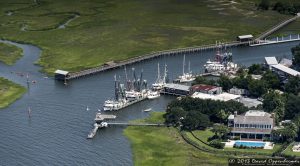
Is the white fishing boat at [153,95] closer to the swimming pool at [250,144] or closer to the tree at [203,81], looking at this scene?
the tree at [203,81]

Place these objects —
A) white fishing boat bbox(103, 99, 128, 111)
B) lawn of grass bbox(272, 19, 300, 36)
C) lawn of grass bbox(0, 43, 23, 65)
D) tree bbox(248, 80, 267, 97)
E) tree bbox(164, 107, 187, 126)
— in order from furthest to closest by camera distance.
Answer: lawn of grass bbox(272, 19, 300, 36), lawn of grass bbox(0, 43, 23, 65), tree bbox(248, 80, 267, 97), white fishing boat bbox(103, 99, 128, 111), tree bbox(164, 107, 187, 126)

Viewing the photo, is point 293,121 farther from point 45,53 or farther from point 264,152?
point 45,53

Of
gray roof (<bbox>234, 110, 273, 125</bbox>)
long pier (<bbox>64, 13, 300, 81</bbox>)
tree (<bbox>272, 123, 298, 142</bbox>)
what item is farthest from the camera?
long pier (<bbox>64, 13, 300, 81</bbox>)

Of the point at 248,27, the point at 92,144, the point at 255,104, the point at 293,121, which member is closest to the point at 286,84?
the point at 255,104

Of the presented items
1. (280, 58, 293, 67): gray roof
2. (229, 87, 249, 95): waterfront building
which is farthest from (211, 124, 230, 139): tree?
(280, 58, 293, 67): gray roof

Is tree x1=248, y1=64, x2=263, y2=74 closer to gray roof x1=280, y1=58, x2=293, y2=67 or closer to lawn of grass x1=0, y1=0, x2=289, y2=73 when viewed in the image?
gray roof x1=280, y1=58, x2=293, y2=67

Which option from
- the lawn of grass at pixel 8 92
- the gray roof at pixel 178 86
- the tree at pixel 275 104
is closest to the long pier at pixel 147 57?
the lawn of grass at pixel 8 92

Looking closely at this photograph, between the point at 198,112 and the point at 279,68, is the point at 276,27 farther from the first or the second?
the point at 198,112
